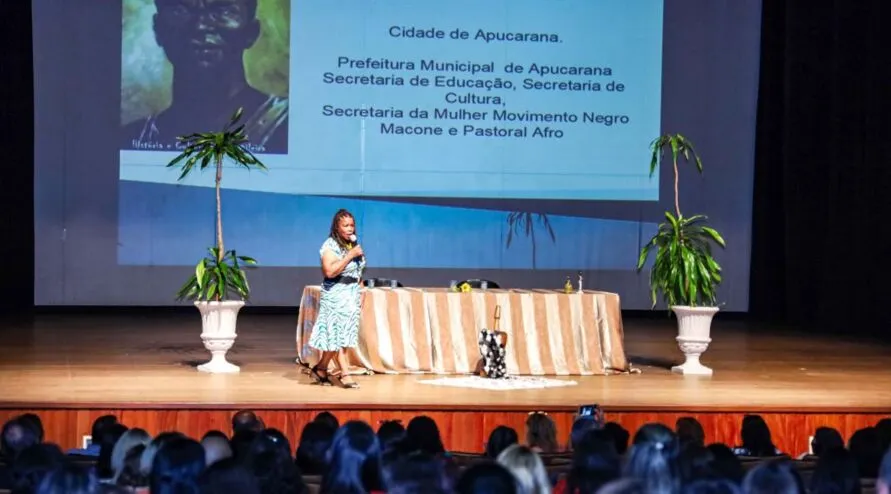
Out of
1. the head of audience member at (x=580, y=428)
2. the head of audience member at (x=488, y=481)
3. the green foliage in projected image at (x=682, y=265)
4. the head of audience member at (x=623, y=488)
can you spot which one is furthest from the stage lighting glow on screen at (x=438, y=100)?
the head of audience member at (x=623, y=488)

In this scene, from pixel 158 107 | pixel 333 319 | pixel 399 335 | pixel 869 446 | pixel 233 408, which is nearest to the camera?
pixel 869 446

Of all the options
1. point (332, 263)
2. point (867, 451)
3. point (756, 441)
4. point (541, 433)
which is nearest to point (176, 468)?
point (541, 433)

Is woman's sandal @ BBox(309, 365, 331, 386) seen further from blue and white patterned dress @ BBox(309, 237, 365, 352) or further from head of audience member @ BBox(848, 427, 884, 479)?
head of audience member @ BBox(848, 427, 884, 479)

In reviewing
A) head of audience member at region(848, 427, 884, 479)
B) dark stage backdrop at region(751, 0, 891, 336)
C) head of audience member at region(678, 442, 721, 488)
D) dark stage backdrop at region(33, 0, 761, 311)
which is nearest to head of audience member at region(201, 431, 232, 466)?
head of audience member at region(678, 442, 721, 488)

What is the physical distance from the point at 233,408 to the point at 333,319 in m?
1.18

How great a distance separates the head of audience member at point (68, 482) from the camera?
2.62 metres

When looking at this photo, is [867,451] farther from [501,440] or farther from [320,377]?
[320,377]

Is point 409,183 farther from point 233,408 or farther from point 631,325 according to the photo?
point 233,408

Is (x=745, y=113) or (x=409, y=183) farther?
(x=745, y=113)

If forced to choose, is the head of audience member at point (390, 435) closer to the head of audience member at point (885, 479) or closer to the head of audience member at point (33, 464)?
the head of audience member at point (33, 464)

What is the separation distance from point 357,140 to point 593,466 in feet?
25.2

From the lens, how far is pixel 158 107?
33.8 ft

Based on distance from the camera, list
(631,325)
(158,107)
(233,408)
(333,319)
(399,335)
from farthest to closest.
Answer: (631,325) < (158,107) < (399,335) < (333,319) < (233,408)

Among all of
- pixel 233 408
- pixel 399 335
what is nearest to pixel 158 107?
pixel 399 335
